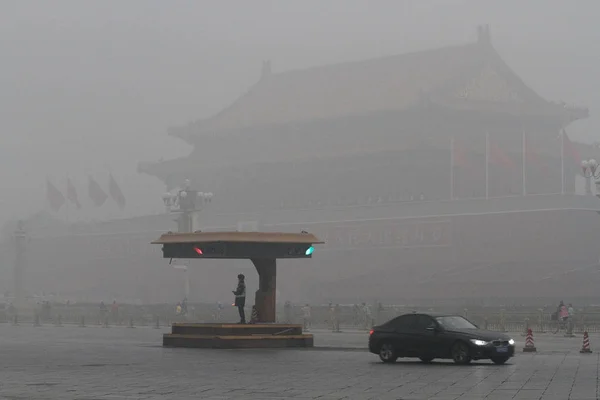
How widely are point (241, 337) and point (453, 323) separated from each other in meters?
5.85

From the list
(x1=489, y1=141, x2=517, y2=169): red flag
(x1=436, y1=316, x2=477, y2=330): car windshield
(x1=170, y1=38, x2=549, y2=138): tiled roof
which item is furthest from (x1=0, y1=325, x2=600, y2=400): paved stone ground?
(x1=170, y1=38, x2=549, y2=138): tiled roof

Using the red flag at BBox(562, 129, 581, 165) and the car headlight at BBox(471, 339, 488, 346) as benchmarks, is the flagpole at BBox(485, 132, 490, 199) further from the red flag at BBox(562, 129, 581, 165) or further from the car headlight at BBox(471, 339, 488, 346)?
the car headlight at BBox(471, 339, 488, 346)

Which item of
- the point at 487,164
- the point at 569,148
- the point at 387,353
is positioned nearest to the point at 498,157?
the point at 487,164

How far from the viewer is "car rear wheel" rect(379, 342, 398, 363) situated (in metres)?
21.7

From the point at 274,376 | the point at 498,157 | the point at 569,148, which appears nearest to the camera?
the point at 274,376

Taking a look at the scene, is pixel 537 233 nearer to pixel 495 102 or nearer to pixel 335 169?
pixel 495 102

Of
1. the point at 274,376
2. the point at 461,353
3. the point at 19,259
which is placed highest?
the point at 19,259

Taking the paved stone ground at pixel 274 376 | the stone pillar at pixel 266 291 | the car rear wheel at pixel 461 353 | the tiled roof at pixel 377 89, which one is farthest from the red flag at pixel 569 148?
the car rear wheel at pixel 461 353

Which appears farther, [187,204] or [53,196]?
[53,196]

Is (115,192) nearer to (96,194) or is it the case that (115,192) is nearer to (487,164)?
(96,194)

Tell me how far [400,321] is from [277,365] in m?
3.15

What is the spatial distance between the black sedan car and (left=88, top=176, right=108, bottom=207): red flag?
72.1m

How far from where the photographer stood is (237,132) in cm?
9275

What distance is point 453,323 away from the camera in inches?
858
